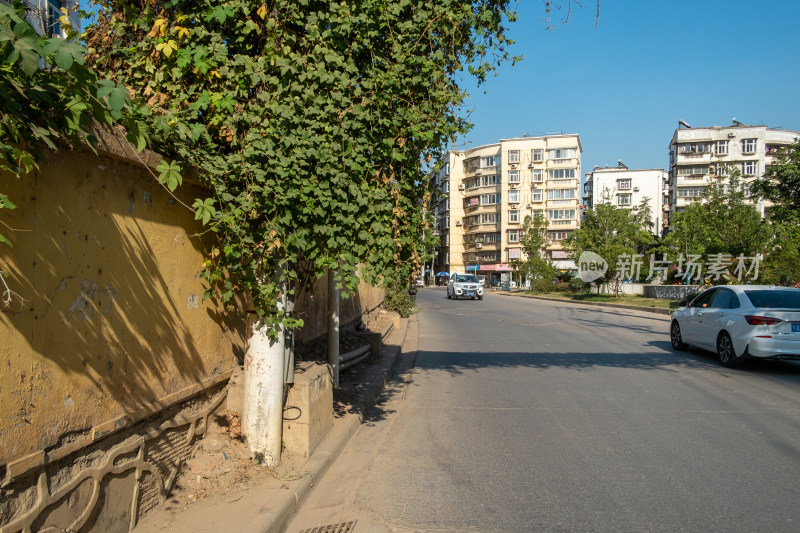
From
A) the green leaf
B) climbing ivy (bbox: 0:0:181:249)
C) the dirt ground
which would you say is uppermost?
climbing ivy (bbox: 0:0:181:249)

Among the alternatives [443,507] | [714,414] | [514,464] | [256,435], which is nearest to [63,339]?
[256,435]

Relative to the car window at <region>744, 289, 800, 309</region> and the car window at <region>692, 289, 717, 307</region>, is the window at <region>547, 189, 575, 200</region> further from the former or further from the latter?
the car window at <region>744, 289, 800, 309</region>

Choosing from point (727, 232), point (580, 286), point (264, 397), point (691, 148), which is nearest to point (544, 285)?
point (580, 286)

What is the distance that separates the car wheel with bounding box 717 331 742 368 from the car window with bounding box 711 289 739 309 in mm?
553

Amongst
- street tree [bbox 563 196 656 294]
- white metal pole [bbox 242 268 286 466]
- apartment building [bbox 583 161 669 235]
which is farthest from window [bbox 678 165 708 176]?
white metal pole [bbox 242 268 286 466]

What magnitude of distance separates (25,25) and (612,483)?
494 cm

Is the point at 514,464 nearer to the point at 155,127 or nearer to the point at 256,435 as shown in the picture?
the point at 256,435

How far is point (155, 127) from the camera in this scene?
12.8 ft

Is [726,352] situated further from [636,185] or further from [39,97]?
[636,185]

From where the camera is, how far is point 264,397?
4820mm

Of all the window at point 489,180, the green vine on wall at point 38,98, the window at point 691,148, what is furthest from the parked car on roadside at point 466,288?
the window at point 691,148

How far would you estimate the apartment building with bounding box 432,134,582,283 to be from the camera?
80.6 meters

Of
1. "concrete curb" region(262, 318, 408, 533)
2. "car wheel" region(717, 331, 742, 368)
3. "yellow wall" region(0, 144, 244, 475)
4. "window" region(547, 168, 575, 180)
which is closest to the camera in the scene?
"yellow wall" region(0, 144, 244, 475)

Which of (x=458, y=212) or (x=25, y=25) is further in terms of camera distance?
(x=458, y=212)
